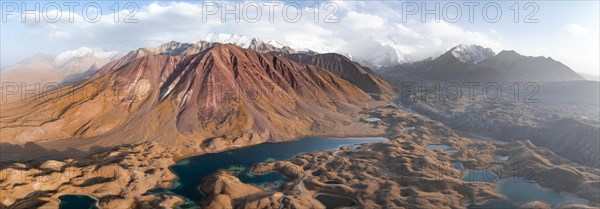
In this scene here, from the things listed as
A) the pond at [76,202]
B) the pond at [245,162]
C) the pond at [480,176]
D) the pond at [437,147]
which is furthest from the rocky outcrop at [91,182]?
the pond at [437,147]

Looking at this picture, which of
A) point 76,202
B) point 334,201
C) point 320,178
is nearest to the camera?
point 76,202

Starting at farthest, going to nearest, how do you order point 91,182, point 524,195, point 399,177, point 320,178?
point 399,177, point 320,178, point 524,195, point 91,182

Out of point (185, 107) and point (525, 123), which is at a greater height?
point (185, 107)

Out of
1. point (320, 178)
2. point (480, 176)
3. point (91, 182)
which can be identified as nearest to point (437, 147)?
point (480, 176)

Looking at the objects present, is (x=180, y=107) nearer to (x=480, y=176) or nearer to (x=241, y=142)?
(x=241, y=142)

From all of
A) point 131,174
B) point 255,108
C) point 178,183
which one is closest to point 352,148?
point 255,108

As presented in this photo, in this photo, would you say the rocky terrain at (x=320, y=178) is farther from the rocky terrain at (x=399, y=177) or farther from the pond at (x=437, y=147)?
the pond at (x=437, y=147)

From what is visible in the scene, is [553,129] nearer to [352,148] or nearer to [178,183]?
[352,148]
